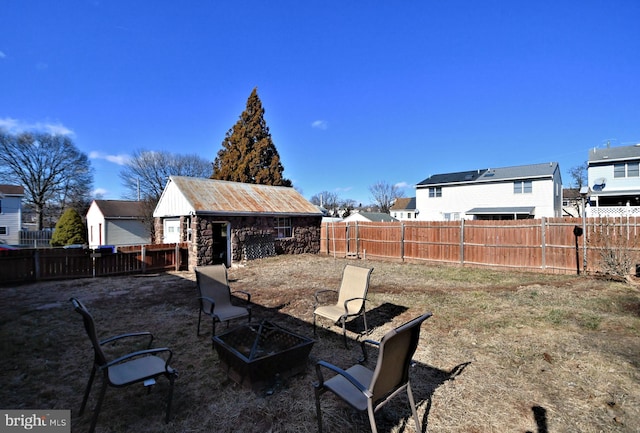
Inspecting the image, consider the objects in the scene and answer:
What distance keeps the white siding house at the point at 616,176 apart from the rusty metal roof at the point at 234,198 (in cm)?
2039

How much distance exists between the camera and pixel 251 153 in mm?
24766

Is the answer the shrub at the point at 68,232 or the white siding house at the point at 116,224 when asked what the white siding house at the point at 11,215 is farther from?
the shrub at the point at 68,232

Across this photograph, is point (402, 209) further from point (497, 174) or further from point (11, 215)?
point (11, 215)

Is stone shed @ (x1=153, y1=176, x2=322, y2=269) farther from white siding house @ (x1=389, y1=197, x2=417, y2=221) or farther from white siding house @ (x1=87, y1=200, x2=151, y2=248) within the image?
white siding house @ (x1=389, y1=197, x2=417, y2=221)

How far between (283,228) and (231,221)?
3212 millimetres

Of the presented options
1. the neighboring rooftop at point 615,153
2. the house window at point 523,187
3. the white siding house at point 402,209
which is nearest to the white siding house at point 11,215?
the white siding house at point 402,209

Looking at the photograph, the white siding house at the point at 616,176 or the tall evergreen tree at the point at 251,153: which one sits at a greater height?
the tall evergreen tree at the point at 251,153

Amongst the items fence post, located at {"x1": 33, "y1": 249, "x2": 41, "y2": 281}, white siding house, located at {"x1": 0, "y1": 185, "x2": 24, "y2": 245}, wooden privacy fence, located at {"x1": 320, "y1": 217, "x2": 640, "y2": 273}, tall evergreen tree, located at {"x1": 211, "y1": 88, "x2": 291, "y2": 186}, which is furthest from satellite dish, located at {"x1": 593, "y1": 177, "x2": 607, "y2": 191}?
white siding house, located at {"x1": 0, "y1": 185, "x2": 24, "y2": 245}

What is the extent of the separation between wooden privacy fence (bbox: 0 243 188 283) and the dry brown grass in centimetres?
128

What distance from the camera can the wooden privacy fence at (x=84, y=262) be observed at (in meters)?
8.99

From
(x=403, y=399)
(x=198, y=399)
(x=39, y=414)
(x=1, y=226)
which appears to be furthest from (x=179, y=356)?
(x=1, y=226)

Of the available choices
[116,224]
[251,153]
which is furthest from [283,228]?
[116,224]

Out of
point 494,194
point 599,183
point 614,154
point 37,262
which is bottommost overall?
point 37,262

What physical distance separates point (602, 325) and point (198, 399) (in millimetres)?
6436
